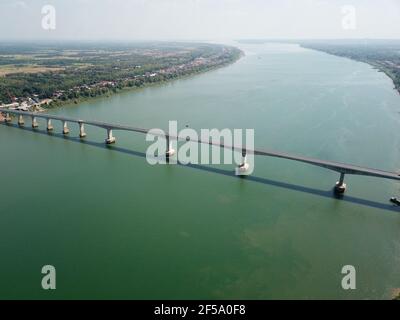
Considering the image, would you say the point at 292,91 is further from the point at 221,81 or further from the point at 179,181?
the point at 179,181

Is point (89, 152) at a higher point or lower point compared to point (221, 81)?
lower

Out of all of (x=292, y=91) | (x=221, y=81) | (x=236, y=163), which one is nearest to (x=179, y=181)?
(x=236, y=163)
